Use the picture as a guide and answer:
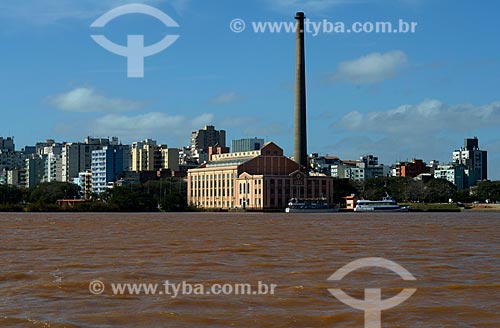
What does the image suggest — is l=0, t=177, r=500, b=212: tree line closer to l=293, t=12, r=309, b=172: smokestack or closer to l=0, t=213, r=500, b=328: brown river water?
l=293, t=12, r=309, b=172: smokestack

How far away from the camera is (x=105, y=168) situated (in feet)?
643

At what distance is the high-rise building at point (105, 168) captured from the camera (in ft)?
643

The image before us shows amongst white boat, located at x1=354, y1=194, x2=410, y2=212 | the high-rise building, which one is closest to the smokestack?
white boat, located at x1=354, y1=194, x2=410, y2=212

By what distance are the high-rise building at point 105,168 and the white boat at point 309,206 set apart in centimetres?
6867

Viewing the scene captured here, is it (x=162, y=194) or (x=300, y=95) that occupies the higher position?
(x=300, y=95)

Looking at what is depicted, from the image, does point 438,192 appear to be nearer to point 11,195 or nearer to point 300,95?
point 300,95

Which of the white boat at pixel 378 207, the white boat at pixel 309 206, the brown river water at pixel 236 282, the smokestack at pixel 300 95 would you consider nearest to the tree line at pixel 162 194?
the white boat at pixel 309 206

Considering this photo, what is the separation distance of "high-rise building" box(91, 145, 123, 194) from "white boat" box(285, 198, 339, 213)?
68.7 m

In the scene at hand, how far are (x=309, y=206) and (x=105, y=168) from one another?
74920 mm

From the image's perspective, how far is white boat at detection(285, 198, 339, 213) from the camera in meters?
131

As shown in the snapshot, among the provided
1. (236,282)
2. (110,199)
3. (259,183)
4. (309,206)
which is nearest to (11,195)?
(110,199)

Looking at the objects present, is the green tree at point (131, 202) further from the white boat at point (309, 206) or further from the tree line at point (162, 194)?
the white boat at point (309, 206)

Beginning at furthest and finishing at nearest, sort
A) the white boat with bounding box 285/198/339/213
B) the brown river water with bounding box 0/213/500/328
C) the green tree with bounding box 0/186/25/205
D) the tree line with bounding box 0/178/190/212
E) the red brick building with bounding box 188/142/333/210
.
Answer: the green tree with bounding box 0/186/25/205 < the red brick building with bounding box 188/142/333/210 < the white boat with bounding box 285/198/339/213 < the tree line with bounding box 0/178/190/212 < the brown river water with bounding box 0/213/500/328

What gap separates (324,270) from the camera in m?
21.6
